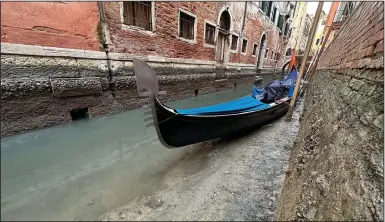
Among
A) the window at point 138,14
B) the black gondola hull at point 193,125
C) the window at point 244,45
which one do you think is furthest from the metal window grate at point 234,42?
the black gondola hull at point 193,125

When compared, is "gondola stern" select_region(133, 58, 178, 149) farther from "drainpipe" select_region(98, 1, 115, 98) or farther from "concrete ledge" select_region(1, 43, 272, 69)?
"drainpipe" select_region(98, 1, 115, 98)

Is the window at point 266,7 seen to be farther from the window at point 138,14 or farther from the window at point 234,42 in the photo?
the window at point 138,14

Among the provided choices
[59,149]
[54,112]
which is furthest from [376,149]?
[54,112]

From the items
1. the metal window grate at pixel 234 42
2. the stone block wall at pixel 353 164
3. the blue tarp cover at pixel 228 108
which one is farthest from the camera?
the metal window grate at pixel 234 42

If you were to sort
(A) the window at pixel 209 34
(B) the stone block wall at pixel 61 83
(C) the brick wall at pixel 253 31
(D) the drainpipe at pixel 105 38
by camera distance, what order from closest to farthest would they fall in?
(B) the stone block wall at pixel 61 83 < (D) the drainpipe at pixel 105 38 < (A) the window at pixel 209 34 < (C) the brick wall at pixel 253 31

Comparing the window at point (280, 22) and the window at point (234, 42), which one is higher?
the window at point (280, 22)

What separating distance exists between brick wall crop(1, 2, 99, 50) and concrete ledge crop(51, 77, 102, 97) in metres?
0.54

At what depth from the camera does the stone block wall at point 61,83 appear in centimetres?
217

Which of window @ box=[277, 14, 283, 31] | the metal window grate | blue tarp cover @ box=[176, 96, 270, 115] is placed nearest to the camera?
blue tarp cover @ box=[176, 96, 270, 115]

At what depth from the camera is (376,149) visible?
777 millimetres

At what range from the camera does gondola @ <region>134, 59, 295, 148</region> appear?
1.69 meters

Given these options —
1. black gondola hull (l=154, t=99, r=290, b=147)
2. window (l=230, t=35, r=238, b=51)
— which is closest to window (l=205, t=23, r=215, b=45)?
window (l=230, t=35, r=238, b=51)

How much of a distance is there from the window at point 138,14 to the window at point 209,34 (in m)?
2.68

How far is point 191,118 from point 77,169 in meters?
1.30
